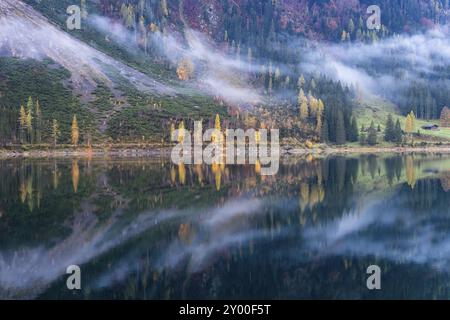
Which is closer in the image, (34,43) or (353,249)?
(353,249)

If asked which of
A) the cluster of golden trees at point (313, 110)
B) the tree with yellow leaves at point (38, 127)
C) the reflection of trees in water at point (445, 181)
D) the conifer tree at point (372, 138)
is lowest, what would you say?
the reflection of trees in water at point (445, 181)

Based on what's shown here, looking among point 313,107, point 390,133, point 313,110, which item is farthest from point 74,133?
point 390,133

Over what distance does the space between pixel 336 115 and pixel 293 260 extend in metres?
157

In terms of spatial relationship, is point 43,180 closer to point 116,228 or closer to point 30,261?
point 116,228

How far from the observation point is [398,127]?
179000 millimetres

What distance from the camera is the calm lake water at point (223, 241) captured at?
2241 centimetres

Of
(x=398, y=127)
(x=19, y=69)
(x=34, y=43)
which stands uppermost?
(x=34, y=43)

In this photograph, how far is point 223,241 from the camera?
30.5 metres

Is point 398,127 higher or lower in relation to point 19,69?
lower

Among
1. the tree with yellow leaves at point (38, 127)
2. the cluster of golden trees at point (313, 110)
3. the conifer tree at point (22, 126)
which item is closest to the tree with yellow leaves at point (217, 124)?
the cluster of golden trees at point (313, 110)

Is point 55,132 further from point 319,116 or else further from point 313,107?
point 313,107

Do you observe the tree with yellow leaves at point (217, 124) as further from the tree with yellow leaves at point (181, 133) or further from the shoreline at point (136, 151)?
the shoreline at point (136, 151)

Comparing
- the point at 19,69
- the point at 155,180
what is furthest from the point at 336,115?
the point at 155,180
